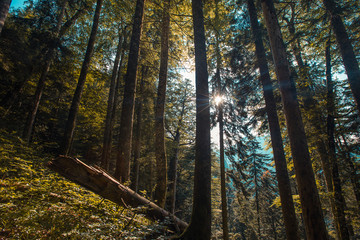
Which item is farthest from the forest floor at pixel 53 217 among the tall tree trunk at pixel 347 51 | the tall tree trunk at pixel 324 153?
the tall tree trunk at pixel 347 51

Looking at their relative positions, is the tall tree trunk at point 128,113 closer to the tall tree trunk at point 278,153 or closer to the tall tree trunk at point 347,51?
the tall tree trunk at point 278,153

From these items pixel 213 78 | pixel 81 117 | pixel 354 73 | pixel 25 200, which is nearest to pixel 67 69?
pixel 81 117

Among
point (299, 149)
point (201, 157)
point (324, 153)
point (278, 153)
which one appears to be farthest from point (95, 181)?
point (324, 153)

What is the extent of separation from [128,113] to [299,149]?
616 cm

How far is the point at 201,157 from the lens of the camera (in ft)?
14.9

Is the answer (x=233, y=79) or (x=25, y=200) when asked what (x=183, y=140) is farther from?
(x=25, y=200)

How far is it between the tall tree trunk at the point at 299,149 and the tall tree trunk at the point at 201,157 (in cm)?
241

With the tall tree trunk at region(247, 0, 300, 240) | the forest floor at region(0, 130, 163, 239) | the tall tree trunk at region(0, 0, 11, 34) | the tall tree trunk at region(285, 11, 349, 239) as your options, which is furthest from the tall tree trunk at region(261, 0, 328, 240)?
the tall tree trunk at region(0, 0, 11, 34)

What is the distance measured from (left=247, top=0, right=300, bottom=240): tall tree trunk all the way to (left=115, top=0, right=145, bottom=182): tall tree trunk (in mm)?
5685

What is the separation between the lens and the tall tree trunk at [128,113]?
20.5 feet

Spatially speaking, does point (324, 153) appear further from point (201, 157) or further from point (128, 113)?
point (128, 113)

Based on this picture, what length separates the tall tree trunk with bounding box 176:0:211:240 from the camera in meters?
3.84

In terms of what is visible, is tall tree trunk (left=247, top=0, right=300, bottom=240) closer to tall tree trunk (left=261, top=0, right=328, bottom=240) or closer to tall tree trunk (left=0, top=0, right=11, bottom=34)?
tall tree trunk (left=261, top=0, right=328, bottom=240)

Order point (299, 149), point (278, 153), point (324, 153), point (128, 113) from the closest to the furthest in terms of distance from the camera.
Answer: point (299, 149) → point (278, 153) → point (128, 113) → point (324, 153)
